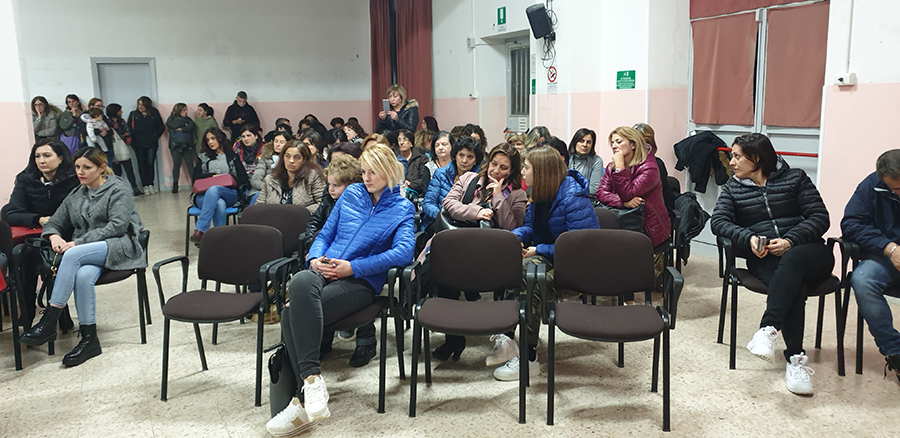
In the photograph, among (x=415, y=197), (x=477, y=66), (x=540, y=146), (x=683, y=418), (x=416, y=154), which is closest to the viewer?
(x=683, y=418)

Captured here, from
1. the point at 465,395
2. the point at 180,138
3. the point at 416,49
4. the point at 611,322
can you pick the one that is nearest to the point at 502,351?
the point at 465,395

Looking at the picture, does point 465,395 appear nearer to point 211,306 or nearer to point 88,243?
point 211,306

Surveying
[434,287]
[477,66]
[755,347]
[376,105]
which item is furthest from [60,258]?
[376,105]

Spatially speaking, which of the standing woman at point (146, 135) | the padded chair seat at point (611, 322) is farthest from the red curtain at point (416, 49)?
the padded chair seat at point (611, 322)

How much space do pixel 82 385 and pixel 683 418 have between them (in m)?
2.88

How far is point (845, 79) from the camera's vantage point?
14.6 feet

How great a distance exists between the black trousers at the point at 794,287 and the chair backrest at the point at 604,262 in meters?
0.61

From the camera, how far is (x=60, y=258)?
3748 mm

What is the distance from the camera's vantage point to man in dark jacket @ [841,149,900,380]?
3062 millimetres

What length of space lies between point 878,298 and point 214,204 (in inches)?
201

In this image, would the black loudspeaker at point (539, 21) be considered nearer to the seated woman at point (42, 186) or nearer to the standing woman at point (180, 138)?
the seated woman at point (42, 186)

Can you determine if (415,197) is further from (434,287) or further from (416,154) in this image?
(434,287)

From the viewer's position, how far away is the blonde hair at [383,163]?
3211 mm

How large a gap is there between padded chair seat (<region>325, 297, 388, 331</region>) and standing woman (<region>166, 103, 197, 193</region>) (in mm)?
8170
